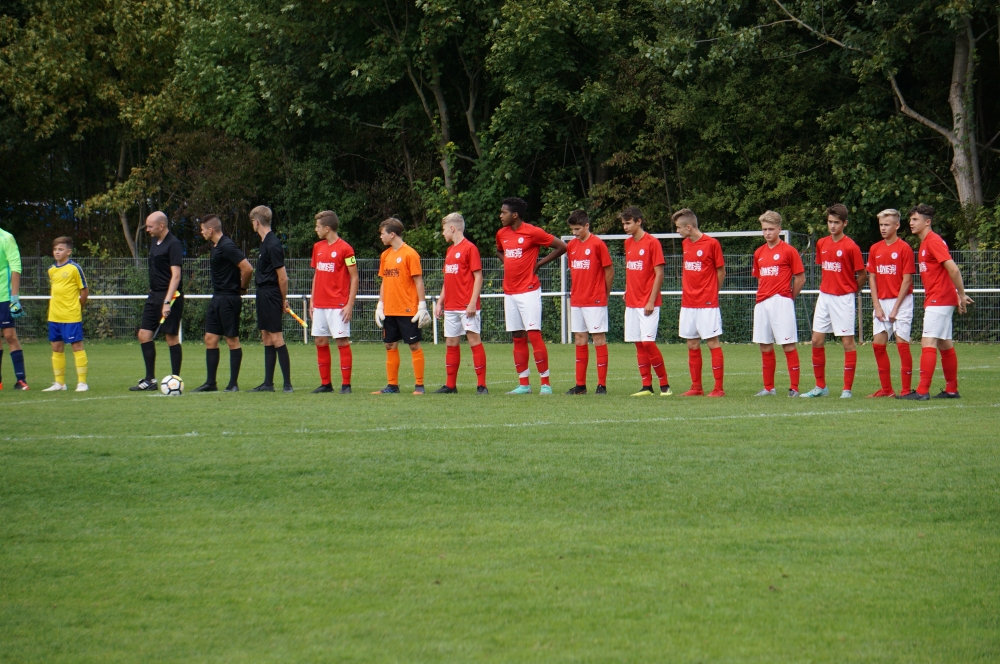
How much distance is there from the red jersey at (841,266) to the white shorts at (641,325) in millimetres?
1912

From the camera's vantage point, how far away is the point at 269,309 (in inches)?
515

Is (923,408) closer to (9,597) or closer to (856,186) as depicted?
(9,597)

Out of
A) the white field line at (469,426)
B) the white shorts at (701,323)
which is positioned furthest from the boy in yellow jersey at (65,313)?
the white shorts at (701,323)

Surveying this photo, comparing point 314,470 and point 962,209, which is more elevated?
point 962,209

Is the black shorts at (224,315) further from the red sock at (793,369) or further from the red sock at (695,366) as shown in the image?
the red sock at (793,369)

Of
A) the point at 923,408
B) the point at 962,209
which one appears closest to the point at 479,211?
the point at 962,209

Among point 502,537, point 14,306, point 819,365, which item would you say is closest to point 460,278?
point 819,365

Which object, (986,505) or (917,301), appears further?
(917,301)

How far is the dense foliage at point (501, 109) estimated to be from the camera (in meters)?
27.0

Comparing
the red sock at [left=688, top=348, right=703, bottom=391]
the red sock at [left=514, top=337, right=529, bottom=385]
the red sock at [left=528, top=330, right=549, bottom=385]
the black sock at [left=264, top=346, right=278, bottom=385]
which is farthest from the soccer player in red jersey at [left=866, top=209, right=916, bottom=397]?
the black sock at [left=264, top=346, right=278, bottom=385]

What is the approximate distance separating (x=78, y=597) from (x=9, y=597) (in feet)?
0.95

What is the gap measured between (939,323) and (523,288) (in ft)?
15.0

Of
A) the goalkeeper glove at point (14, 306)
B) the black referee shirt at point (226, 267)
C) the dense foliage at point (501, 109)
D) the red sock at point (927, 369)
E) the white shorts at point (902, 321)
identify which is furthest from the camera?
the dense foliage at point (501, 109)

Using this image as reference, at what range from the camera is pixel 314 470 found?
7211 mm
